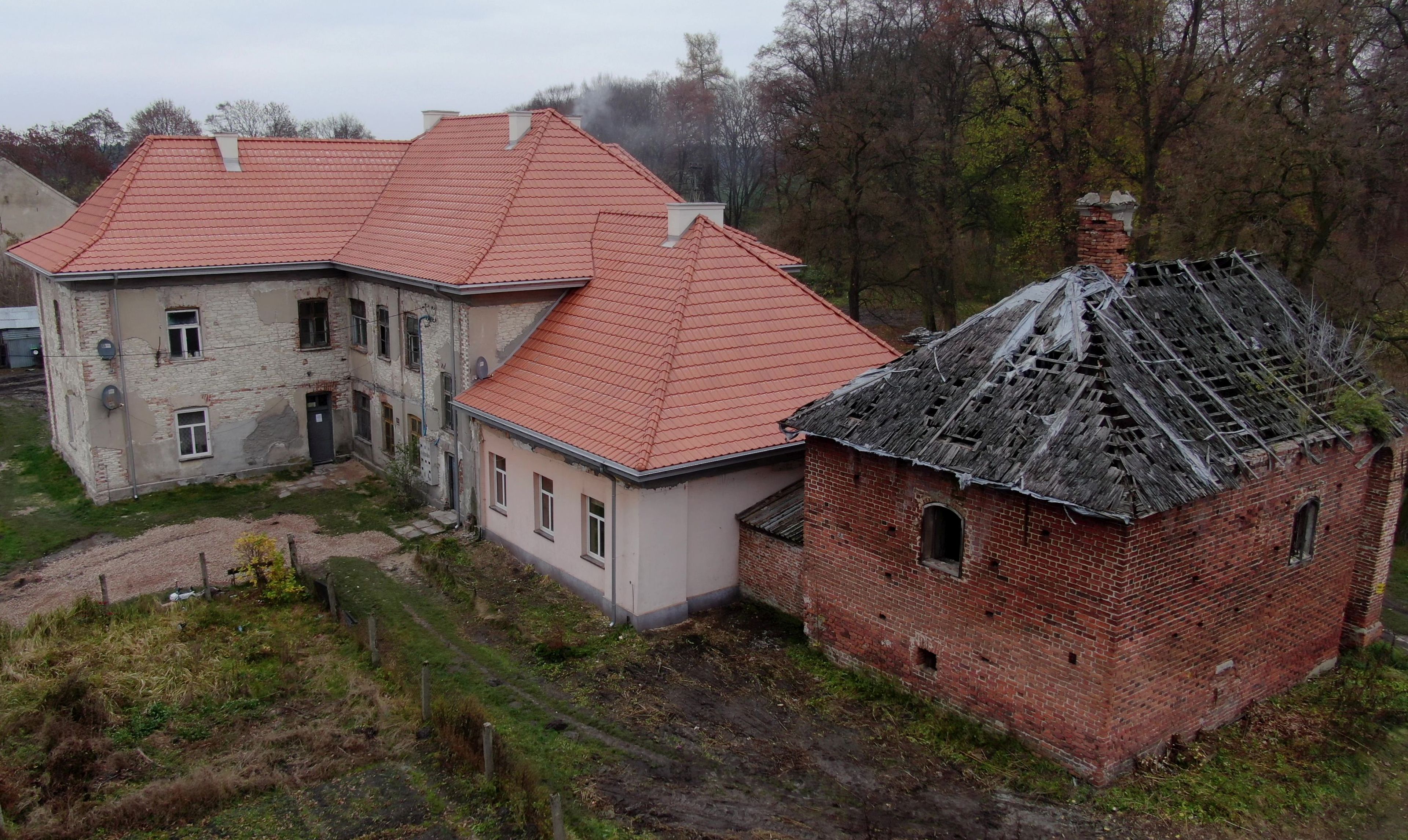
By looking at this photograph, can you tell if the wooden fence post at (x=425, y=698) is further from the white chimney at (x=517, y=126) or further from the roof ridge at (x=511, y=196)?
the white chimney at (x=517, y=126)

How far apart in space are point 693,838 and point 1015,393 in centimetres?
613

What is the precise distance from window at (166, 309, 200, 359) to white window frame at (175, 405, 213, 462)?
3.88ft

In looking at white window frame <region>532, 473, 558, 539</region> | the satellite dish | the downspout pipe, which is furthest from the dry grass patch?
the satellite dish

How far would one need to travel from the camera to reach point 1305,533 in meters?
13.3

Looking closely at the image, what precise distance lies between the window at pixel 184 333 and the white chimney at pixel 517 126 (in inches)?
307

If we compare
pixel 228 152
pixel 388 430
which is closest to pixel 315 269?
pixel 228 152

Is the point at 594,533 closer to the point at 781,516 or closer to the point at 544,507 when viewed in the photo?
the point at 544,507

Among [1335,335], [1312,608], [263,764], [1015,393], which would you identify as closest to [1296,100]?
[1335,335]

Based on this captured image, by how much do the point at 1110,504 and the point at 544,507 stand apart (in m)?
9.90

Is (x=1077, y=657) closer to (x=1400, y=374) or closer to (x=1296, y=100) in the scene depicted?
(x=1400, y=374)

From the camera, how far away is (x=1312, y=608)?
13.7 metres

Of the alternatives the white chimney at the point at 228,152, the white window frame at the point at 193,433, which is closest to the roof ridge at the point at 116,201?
the white chimney at the point at 228,152

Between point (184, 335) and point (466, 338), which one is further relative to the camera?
Result: point (184, 335)

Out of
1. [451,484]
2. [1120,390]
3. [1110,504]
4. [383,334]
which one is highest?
[1120,390]
